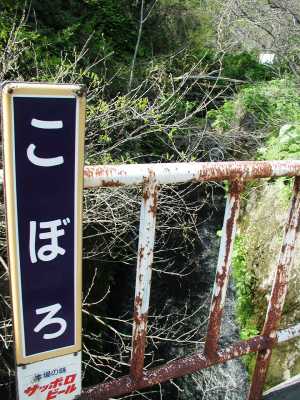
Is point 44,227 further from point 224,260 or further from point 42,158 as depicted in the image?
point 224,260

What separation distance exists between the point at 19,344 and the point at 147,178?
0.52 metres

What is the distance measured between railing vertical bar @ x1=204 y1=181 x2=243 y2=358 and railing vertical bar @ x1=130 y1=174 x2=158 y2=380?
0.25 m

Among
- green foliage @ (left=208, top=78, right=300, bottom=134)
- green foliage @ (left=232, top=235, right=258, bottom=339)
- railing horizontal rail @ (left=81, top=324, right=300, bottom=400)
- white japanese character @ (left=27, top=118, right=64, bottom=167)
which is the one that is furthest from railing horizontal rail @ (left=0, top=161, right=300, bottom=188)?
green foliage @ (left=208, top=78, right=300, bottom=134)

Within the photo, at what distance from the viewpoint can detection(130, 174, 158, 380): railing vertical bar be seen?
1.09 m

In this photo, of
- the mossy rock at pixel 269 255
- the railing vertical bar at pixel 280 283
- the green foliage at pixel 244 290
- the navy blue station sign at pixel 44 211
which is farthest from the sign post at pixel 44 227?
the green foliage at pixel 244 290

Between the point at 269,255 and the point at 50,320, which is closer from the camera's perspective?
the point at 50,320

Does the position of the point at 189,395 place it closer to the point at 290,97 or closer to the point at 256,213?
the point at 256,213

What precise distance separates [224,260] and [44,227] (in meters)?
0.63

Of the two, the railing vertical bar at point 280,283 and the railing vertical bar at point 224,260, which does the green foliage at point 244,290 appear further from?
the railing vertical bar at point 224,260

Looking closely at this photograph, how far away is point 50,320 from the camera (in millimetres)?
989

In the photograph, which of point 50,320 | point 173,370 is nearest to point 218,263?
point 173,370

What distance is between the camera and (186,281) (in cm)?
675

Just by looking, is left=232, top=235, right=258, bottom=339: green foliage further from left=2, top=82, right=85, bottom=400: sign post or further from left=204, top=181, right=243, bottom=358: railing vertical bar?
left=2, top=82, right=85, bottom=400: sign post

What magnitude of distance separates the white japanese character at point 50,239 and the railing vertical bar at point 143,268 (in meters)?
0.25
